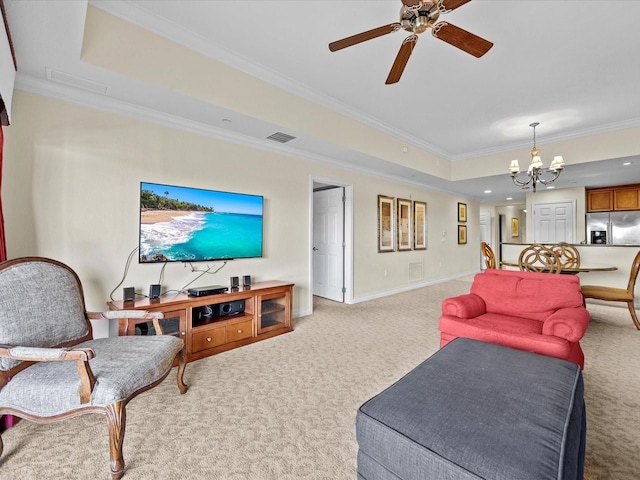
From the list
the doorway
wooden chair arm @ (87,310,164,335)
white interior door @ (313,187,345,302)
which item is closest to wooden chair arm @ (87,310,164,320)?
wooden chair arm @ (87,310,164,335)

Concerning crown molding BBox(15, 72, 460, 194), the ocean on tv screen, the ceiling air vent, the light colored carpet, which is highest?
the ceiling air vent

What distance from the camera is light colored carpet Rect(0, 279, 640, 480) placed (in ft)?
4.80

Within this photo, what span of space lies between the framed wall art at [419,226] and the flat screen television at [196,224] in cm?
394

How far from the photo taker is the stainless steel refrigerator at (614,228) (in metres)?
6.54

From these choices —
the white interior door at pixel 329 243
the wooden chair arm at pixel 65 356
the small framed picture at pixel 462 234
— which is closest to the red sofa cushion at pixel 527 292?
the white interior door at pixel 329 243

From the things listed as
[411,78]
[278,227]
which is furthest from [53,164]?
[411,78]

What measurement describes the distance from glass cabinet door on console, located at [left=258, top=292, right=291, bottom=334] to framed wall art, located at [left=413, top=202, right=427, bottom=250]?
12.7 ft

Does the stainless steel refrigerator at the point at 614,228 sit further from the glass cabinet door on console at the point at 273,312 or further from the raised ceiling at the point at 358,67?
the glass cabinet door on console at the point at 273,312

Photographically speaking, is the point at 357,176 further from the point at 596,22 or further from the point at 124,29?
the point at 124,29

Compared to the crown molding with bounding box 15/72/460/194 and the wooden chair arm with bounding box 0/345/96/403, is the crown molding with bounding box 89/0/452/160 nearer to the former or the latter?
the crown molding with bounding box 15/72/460/194

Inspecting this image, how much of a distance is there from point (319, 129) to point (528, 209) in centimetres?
710

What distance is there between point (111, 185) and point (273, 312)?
2095 millimetres

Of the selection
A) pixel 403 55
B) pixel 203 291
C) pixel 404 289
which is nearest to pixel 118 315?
pixel 203 291

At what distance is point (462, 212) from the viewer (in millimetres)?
8102
